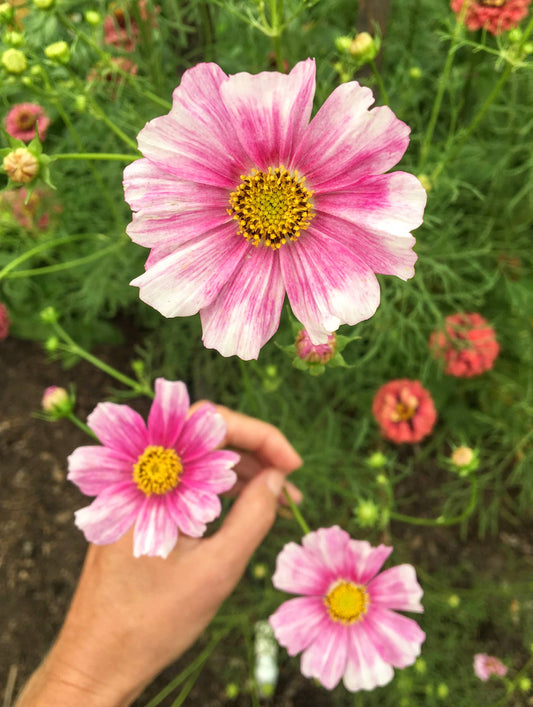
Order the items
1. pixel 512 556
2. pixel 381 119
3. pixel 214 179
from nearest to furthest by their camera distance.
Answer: pixel 381 119
pixel 214 179
pixel 512 556

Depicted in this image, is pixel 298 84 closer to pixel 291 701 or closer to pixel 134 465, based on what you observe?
pixel 134 465

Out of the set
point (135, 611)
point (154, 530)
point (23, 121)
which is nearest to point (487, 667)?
point (135, 611)

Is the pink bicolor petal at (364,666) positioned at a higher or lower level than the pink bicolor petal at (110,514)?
lower

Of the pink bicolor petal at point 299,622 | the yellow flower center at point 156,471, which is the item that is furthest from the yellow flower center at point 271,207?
the pink bicolor petal at point 299,622

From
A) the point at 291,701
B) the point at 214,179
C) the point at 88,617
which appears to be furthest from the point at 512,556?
the point at 214,179

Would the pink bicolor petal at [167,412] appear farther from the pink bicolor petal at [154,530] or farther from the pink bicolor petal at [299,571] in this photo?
the pink bicolor petal at [299,571]

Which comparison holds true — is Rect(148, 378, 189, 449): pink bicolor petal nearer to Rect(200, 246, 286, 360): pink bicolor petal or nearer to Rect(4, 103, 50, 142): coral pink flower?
Rect(200, 246, 286, 360): pink bicolor petal
